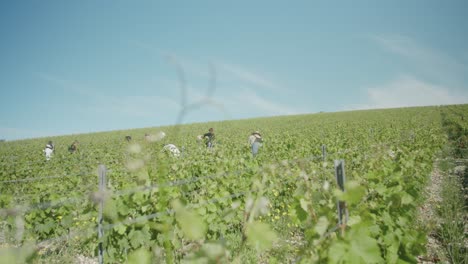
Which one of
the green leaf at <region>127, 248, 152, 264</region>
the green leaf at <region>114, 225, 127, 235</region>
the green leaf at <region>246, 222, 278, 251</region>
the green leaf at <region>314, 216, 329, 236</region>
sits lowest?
the green leaf at <region>114, 225, 127, 235</region>

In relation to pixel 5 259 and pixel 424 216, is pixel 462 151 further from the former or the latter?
pixel 5 259

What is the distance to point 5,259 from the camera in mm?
1045

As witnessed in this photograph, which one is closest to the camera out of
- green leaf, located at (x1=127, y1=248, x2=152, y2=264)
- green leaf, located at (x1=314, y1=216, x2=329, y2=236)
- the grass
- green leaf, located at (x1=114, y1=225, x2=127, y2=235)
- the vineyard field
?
the vineyard field

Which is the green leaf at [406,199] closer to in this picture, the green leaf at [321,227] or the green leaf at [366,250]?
the green leaf at [366,250]

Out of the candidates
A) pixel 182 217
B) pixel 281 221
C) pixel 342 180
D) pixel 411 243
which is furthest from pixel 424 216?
pixel 182 217

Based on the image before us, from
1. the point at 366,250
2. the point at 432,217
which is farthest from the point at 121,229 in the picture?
the point at 432,217

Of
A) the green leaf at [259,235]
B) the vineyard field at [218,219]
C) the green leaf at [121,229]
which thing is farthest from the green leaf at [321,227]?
the green leaf at [121,229]

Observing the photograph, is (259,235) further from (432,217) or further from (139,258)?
(432,217)

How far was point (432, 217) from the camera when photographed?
18.5 feet

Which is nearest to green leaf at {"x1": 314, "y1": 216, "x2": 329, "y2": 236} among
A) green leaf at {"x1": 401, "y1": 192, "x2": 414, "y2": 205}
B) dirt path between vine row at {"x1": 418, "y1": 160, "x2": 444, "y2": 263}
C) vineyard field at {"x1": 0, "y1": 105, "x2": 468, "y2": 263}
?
vineyard field at {"x1": 0, "y1": 105, "x2": 468, "y2": 263}

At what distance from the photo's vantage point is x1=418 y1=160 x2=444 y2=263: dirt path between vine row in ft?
14.0

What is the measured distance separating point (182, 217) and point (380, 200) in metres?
3.42

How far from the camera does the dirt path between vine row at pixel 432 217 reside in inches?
168

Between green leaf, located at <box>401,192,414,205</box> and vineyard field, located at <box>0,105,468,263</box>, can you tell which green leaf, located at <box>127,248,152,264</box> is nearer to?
Answer: vineyard field, located at <box>0,105,468,263</box>
